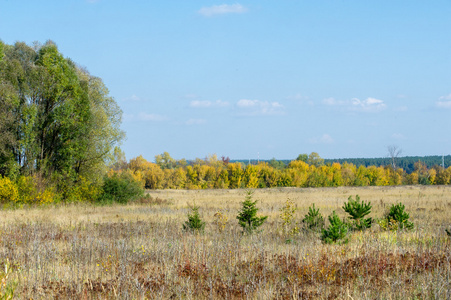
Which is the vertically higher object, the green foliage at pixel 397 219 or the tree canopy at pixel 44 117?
the tree canopy at pixel 44 117

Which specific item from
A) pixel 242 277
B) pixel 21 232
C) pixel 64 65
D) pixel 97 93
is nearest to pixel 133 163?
pixel 97 93

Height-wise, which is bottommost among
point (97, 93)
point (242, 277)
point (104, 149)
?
point (242, 277)

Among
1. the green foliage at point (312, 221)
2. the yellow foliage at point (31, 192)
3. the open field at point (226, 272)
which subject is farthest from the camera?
the yellow foliage at point (31, 192)

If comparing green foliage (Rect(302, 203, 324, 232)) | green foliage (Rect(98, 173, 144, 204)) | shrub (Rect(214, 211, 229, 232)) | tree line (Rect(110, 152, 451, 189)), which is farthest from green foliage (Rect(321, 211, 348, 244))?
tree line (Rect(110, 152, 451, 189))

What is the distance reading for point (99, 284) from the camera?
283 inches

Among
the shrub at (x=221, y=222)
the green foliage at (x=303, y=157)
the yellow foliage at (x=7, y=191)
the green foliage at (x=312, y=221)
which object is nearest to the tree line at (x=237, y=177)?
the green foliage at (x=303, y=157)

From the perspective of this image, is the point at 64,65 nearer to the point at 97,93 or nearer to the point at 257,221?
the point at 97,93

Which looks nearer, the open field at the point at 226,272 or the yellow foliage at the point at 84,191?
the open field at the point at 226,272

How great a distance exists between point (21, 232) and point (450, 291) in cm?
1227

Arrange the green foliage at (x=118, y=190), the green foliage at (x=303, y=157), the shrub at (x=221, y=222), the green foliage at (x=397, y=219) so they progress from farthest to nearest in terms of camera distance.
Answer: the green foliage at (x=303, y=157) → the green foliage at (x=118, y=190) → the shrub at (x=221, y=222) → the green foliage at (x=397, y=219)

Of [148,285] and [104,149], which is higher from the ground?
[104,149]

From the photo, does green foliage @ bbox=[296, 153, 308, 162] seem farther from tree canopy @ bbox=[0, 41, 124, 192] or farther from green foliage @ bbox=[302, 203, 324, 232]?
green foliage @ bbox=[302, 203, 324, 232]

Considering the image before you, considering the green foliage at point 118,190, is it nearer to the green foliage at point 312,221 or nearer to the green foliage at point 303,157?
the green foliage at point 312,221

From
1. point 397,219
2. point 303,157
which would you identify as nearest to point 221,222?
point 397,219
